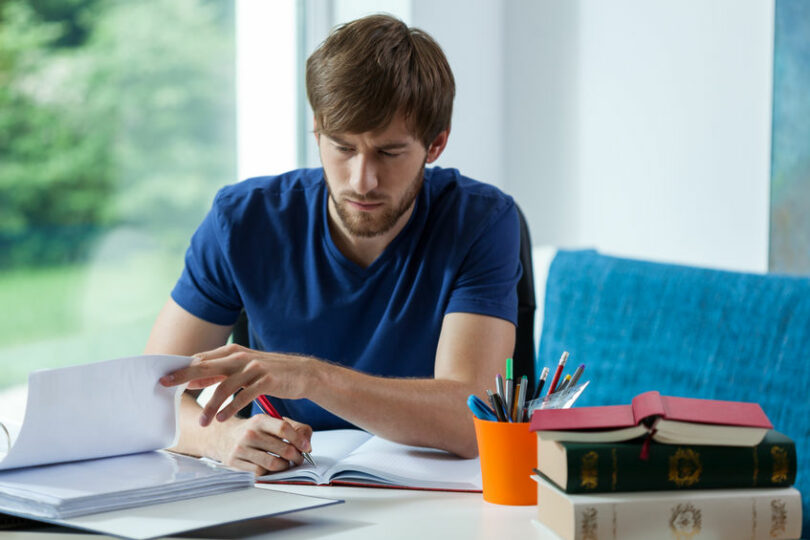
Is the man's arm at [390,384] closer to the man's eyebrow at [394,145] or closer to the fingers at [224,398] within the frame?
the fingers at [224,398]

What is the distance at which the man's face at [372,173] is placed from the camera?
4.70 feet

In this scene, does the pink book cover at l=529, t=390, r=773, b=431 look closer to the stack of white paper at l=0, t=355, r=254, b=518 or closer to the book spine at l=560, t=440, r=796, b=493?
the book spine at l=560, t=440, r=796, b=493

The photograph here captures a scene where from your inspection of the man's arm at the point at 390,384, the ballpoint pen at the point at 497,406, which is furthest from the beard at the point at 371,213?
the ballpoint pen at the point at 497,406

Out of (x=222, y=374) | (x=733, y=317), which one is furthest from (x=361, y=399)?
(x=733, y=317)

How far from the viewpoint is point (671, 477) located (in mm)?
826

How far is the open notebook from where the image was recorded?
106 cm

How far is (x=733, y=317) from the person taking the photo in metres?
1.75

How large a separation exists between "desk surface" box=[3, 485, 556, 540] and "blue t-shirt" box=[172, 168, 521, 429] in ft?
1.67

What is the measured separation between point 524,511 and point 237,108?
77.7 inches

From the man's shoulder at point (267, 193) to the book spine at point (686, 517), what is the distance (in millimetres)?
899

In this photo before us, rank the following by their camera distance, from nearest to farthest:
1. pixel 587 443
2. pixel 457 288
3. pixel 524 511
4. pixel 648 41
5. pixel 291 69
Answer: pixel 587 443 < pixel 524 511 < pixel 457 288 < pixel 648 41 < pixel 291 69

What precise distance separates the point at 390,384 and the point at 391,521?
0.35 m

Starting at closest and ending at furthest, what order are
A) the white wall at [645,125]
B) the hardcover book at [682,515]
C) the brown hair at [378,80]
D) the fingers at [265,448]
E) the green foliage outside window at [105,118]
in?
the hardcover book at [682,515] < the fingers at [265,448] < the brown hair at [378,80] < the green foliage outside window at [105,118] < the white wall at [645,125]

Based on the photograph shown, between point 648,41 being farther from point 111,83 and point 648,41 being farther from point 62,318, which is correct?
point 62,318
